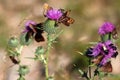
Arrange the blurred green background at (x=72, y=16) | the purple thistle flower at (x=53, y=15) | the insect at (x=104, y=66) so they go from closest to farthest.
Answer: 1. the insect at (x=104, y=66)
2. the purple thistle flower at (x=53, y=15)
3. the blurred green background at (x=72, y=16)

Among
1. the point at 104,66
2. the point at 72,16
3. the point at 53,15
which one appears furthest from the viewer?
the point at 72,16

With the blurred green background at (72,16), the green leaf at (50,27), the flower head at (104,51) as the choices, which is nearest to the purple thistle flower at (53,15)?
the green leaf at (50,27)

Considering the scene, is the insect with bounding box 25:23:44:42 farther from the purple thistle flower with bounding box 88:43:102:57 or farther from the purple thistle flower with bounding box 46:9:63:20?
the purple thistle flower with bounding box 88:43:102:57

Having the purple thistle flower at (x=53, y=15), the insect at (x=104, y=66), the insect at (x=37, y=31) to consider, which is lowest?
the insect at (x=104, y=66)

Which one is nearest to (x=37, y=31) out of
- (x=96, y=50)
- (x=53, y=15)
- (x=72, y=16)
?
(x=53, y=15)

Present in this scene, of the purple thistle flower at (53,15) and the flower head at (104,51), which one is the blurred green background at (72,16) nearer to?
the purple thistle flower at (53,15)

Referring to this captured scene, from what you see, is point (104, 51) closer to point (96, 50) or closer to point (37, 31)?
point (96, 50)

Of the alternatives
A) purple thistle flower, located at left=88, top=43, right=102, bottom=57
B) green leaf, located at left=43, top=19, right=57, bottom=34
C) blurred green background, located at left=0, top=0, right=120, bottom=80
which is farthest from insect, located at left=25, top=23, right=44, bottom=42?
blurred green background, located at left=0, top=0, right=120, bottom=80

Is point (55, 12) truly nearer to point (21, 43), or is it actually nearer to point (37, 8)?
point (21, 43)

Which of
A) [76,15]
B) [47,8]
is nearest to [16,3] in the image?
Answer: [76,15]
